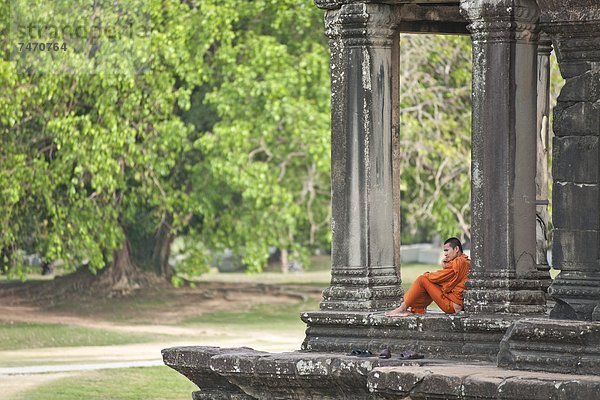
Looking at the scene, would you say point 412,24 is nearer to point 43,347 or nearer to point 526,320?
point 526,320

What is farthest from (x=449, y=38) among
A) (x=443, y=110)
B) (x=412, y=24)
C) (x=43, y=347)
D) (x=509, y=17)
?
(x=509, y=17)

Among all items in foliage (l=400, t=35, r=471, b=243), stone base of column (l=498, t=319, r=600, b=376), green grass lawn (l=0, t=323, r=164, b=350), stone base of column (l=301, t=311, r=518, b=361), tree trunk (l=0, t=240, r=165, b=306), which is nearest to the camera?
stone base of column (l=498, t=319, r=600, b=376)

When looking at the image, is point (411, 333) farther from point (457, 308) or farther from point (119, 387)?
point (119, 387)

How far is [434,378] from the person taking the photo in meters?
10.6

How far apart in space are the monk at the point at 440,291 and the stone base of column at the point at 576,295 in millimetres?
1571

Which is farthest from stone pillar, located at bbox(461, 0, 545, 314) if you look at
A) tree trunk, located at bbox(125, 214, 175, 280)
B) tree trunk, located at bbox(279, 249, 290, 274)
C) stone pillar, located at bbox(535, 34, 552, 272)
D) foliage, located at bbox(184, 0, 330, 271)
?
tree trunk, located at bbox(279, 249, 290, 274)

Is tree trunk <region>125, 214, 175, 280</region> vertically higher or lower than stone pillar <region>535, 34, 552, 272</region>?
lower

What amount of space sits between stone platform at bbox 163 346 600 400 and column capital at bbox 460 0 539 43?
7.54ft

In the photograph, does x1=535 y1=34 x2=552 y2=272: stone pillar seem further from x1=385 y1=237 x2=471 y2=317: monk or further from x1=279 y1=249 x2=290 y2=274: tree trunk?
x1=279 y1=249 x2=290 y2=274: tree trunk

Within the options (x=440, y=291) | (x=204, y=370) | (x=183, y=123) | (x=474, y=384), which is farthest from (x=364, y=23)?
(x=183, y=123)

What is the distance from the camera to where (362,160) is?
42.0ft

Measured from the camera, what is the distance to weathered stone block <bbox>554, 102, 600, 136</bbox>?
35.4ft

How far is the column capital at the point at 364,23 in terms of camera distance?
12.7 meters

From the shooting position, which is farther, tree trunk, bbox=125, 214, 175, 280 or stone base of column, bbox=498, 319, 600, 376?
tree trunk, bbox=125, 214, 175, 280
